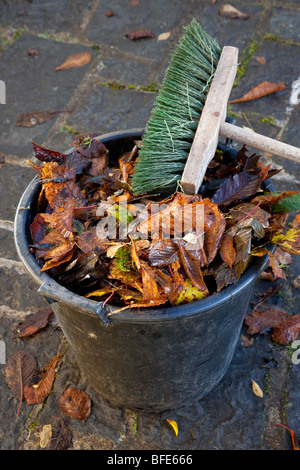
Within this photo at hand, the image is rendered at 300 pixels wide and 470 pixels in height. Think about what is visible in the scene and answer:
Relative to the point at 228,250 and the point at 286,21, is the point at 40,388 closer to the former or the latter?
the point at 228,250

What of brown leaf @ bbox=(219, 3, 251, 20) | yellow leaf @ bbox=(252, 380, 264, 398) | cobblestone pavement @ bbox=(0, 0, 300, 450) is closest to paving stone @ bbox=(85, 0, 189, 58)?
cobblestone pavement @ bbox=(0, 0, 300, 450)

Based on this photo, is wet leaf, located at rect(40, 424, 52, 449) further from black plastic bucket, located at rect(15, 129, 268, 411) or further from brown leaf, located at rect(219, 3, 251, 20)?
brown leaf, located at rect(219, 3, 251, 20)

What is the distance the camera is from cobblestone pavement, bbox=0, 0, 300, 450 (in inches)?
81.8

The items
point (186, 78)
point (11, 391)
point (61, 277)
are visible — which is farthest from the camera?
A: point (11, 391)

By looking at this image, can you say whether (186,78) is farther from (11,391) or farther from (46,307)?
(11,391)

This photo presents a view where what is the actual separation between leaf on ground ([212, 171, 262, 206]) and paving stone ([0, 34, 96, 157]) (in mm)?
1804

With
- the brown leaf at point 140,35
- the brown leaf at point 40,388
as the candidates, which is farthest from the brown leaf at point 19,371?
the brown leaf at point 140,35

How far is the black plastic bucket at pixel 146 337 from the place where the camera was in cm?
147

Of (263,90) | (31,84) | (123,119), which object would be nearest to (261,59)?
(263,90)

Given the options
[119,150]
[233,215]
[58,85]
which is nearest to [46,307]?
[119,150]

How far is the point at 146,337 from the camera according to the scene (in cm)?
160

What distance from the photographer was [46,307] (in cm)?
249

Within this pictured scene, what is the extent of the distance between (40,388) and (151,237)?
1.07 metres

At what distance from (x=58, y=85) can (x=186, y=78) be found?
1.96 m
